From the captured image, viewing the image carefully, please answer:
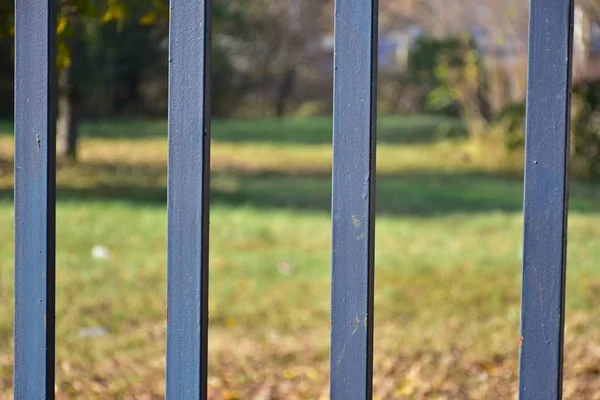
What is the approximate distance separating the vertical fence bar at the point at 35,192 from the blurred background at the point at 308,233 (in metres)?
0.90

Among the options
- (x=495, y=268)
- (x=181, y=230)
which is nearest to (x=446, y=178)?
(x=495, y=268)

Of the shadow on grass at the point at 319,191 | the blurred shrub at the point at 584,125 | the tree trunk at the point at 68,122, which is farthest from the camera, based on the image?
the tree trunk at the point at 68,122


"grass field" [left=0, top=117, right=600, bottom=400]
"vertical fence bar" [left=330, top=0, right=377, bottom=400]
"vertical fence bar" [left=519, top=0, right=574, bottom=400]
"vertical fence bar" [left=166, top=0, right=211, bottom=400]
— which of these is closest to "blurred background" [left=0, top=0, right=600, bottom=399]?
"grass field" [left=0, top=117, right=600, bottom=400]

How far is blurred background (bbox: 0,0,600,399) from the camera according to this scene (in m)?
3.98

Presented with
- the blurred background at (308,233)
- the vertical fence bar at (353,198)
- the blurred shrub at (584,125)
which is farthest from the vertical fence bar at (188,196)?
the blurred shrub at (584,125)

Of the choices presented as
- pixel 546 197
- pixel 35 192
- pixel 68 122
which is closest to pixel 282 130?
pixel 68 122

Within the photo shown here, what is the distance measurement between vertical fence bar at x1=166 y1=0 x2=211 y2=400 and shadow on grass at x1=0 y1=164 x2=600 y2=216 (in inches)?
254

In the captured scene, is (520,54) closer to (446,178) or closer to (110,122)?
(446,178)

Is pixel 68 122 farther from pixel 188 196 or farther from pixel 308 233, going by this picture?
pixel 188 196

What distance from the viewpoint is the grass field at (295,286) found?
12.9 ft

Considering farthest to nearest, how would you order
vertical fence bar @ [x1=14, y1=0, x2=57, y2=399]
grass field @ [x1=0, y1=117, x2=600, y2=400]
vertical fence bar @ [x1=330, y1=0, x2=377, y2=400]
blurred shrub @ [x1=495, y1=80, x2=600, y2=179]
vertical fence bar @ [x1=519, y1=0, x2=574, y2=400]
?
1. blurred shrub @ [x1=495, y1=80, x2=600, y2=179]
2. grass field @ [x1=0, y1=117, x2=600, y2=400]
3. vertical fence bar @ [x1=14, y1=0, x2=57, y2=399]
4. vertical fence bar @ [x1=330, y1=0, x2=377, y2=400]
5. vertical fence bar @ [x1=519, y1=0, x2=574, y2=400]

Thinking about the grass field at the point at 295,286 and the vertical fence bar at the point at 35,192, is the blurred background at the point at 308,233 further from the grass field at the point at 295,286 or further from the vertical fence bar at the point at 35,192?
the vertical fence bar at the point at 35,192

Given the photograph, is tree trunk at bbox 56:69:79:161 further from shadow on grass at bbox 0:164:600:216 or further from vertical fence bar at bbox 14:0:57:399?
vertical fence bar at bbox 14:0:57:399

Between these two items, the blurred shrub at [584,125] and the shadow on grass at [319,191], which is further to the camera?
the blurred shrub at [584,125]
